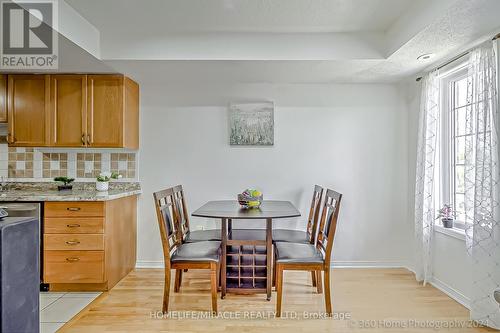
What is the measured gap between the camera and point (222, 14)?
2.78 meters

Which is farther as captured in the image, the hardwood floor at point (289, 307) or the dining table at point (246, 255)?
the dining table at point (246, 255)

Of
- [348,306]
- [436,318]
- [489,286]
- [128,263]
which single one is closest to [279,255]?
[348,306]

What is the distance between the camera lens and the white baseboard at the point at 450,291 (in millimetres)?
2895

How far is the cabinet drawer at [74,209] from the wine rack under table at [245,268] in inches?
49.0

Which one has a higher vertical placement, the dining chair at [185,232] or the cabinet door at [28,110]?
the cabinet door at [28,110]

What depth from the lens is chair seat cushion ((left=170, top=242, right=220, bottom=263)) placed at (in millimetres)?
2691

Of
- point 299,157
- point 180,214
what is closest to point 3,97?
point 180,214

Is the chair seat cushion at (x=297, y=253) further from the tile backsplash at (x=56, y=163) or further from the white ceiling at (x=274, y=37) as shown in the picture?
the tile backsplash at (x=56, y=163)

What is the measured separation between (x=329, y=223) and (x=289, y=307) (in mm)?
783

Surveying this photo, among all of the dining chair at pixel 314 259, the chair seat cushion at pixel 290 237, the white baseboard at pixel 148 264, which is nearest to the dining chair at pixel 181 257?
the dining chair at pixel 314 259

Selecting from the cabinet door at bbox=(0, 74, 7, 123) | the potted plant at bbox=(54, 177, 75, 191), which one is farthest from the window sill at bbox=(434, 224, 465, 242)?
A: the cabinet door at bbox=(0, 74, 7, 123)

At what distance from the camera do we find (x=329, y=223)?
2.73 metres

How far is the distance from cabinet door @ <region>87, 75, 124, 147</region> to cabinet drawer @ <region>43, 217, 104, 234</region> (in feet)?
2.73

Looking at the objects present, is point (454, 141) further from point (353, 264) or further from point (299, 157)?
point (353, 264)
